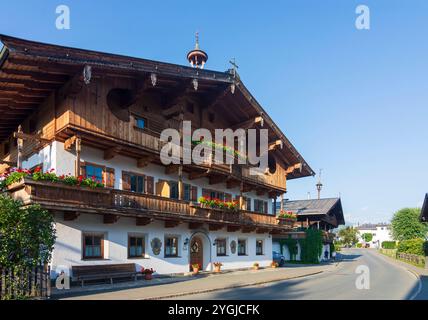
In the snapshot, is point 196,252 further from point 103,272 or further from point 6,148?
point 6,148

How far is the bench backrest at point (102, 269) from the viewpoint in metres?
16.7

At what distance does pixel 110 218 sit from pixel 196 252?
8125 millimetres

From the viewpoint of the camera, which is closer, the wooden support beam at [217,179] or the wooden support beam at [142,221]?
the wooden support beam at [142,221]

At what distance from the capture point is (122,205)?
1836 centimetres

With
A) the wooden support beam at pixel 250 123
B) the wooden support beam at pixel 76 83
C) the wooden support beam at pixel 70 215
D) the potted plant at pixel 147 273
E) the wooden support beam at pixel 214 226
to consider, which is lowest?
the potted plant at pixel 147 273

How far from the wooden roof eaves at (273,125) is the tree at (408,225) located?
56258 mm

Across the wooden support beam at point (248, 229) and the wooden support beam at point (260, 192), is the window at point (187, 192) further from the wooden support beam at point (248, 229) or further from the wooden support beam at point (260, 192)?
the wooden support beam at point (260, 192)

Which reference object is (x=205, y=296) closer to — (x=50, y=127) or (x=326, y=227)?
(x=50, y=127)

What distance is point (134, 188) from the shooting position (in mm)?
21016

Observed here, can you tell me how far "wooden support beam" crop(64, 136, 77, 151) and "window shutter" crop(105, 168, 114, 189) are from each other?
7.59 feet

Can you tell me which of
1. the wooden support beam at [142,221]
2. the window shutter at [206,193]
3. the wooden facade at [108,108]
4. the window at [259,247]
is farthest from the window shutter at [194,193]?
the window at [259,247]

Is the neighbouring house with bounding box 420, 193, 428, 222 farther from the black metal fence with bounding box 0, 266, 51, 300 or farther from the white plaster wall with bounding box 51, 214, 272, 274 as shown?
the black metal fence with bounding box 0, 266, 51, 300

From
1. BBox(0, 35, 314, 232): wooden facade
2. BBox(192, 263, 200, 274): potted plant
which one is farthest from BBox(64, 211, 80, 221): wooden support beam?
BBox(192, 263, 200, 274): potted plant

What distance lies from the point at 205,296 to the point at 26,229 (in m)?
6.87
